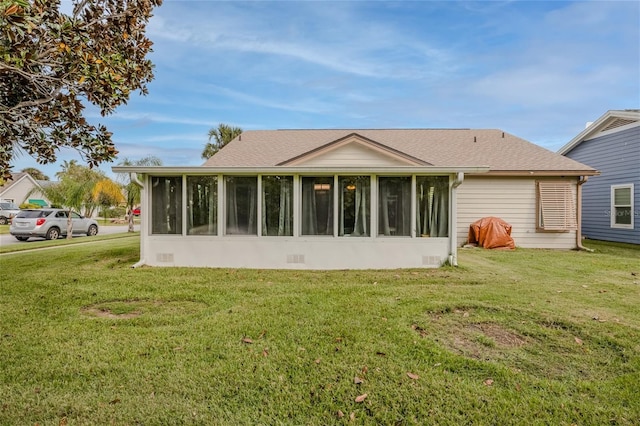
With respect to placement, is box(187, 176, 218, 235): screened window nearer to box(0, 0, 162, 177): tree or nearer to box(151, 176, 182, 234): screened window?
box(151, 176, 182, 234): screened window

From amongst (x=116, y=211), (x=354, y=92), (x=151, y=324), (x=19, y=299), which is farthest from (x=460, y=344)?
(x=116, y=211)

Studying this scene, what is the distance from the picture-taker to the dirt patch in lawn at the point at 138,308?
4.60m

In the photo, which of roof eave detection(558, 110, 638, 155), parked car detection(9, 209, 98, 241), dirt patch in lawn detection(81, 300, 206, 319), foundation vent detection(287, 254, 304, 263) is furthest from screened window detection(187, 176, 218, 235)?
roof eave detection(558, 110, 638, 155)

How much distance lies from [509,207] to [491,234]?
141 centimetres

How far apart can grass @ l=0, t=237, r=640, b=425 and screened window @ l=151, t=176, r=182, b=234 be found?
172 centimetres

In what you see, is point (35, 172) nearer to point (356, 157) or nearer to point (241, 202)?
point (241, 202)

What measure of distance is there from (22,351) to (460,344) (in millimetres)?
4536

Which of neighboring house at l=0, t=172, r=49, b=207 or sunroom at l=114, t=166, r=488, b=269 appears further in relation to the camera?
neighboring house at l=0, t=172, r=49, b=207

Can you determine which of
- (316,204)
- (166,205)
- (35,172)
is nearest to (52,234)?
(166,205)

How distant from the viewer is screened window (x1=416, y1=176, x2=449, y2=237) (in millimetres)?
7703

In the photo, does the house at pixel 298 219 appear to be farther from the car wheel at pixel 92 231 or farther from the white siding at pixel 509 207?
the car wheel at pixel 92 231

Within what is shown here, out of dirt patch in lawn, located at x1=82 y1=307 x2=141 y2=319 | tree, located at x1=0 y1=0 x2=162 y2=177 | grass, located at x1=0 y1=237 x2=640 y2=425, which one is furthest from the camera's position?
dirt patch in lawn, located at x1=82 y1=307 x2=141 y2=319

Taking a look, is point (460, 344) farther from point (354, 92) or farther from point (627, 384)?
point (354, 92)

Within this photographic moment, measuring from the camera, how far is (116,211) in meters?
32.4
